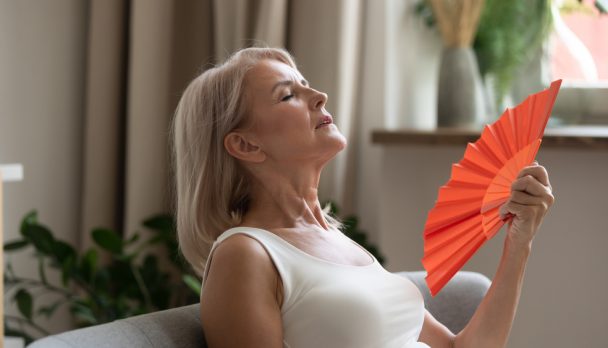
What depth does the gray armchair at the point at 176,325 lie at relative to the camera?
1127 mm

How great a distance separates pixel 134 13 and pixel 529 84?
116 cm

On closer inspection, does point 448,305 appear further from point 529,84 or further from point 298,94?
point 529,84

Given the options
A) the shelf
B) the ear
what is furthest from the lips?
the shelf

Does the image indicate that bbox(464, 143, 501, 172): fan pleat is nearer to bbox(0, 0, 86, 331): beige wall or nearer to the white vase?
the white vase

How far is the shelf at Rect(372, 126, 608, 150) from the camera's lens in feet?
6.62

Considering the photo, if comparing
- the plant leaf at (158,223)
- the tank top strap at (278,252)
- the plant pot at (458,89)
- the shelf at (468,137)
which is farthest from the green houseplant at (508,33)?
the tank top strap at (278,252)

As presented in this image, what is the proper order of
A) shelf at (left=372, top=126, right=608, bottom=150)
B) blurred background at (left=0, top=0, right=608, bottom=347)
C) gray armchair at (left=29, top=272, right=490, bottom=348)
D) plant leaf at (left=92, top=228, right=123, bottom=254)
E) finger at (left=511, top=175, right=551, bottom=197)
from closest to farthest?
gray armchair at (left=29, top=272, right=490, bottom=348), finger at (left=511, top=175, right=551, bottom=197), shelf at (left=372, top=126, right=608, bottom=150), plant leaf at (left=92, top=228, right=123, bottom=254), blurred background at (left=0, top=0, right=608, bottom=347)

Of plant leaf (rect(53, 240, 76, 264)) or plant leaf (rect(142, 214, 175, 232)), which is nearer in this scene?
plant leaf (rect(53, 240, 76, 264))

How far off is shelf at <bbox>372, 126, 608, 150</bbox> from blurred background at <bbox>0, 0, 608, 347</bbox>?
13mm

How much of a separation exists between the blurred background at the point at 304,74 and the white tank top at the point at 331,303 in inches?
36.0

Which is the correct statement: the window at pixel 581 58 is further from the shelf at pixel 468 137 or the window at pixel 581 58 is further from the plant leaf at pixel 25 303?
the plant leaf at pixel 25 303

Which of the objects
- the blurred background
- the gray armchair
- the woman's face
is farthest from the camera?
the blurred background

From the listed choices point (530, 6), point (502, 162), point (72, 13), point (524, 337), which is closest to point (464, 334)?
point (502, 162)

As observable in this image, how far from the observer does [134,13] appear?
2400 millimetres
